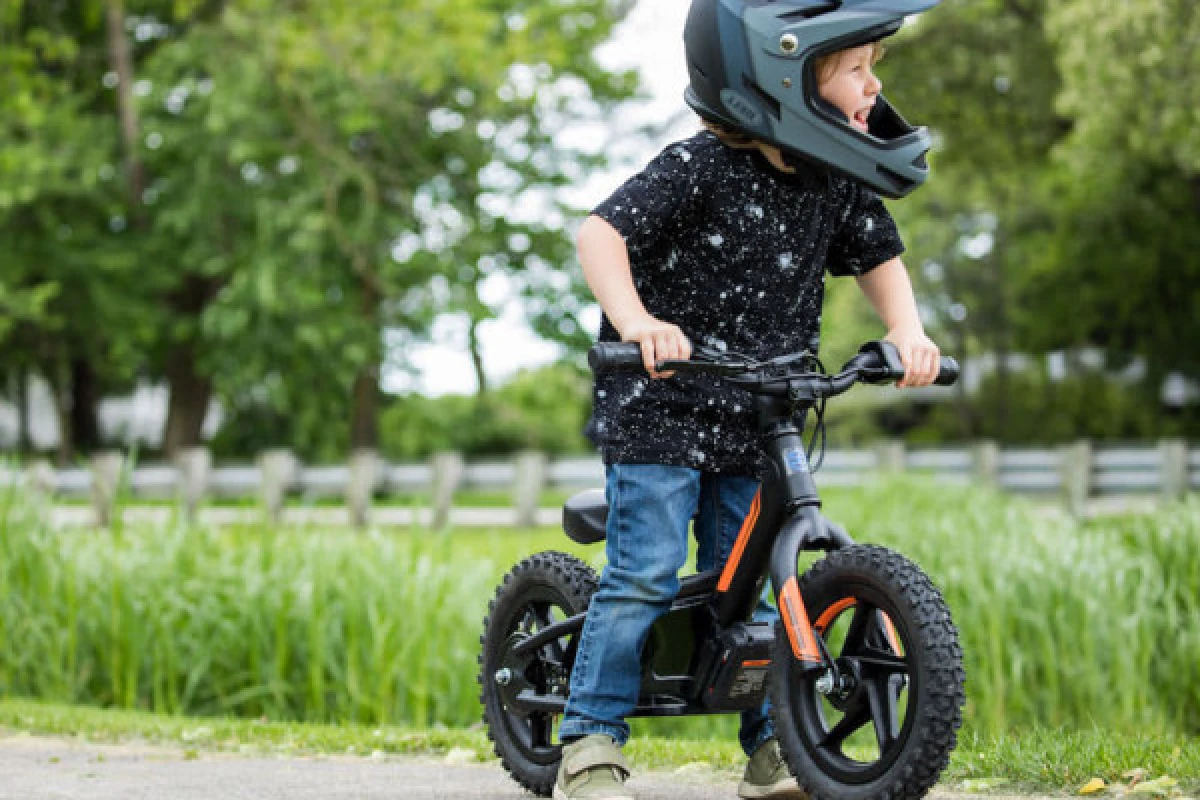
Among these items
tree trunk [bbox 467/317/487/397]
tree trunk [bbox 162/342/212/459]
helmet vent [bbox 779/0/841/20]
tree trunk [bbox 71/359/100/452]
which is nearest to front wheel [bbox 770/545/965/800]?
helmet vent [bbox 779/0/841/20]

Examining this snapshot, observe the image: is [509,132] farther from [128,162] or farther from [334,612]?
[334,612]

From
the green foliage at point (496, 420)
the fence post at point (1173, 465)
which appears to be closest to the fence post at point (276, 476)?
the green foliage at point (496, 420)

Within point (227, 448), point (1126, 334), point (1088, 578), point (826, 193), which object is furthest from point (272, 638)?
point (1126, 334)

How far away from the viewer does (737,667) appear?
339cm

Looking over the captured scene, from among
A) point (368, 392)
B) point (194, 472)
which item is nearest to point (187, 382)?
point (368, 392)

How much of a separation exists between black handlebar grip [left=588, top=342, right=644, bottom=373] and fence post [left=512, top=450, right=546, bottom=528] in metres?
15.0

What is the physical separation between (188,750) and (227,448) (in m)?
25.1

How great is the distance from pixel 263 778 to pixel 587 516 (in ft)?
4.36

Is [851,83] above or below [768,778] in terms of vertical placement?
above

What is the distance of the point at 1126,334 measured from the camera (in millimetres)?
29594

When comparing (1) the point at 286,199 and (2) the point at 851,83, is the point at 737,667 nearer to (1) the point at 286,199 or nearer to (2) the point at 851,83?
(2) the point at 851,83

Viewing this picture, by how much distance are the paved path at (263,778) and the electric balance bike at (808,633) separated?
0.60 metres

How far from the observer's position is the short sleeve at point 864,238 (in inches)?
144

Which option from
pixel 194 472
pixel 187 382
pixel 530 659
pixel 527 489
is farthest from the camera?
pixel 187 382
